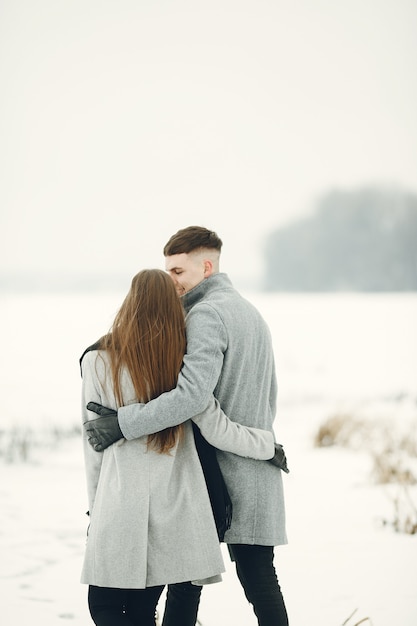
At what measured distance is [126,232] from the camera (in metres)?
7.33

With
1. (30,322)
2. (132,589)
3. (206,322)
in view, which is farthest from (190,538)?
(30,322)

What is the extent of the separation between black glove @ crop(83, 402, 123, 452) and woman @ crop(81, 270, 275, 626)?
2 centimetres

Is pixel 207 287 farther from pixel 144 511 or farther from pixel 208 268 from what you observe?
pixel 144 511

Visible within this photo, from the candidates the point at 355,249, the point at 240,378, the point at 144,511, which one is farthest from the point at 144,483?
the point at 355,249

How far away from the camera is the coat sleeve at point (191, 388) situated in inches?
46.8

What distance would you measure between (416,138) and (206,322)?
6410 mm

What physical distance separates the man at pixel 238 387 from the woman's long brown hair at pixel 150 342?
0.12 feet

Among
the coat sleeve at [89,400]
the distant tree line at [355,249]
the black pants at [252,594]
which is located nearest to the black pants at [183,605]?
the black pants at [252,594]

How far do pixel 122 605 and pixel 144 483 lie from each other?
247 millimetres

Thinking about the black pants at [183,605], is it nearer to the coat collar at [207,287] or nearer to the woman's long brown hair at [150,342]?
the woman's long brown hair at [150,342]

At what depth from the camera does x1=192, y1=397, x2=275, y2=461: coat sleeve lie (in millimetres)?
1270

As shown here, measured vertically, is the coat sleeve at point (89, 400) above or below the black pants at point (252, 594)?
above

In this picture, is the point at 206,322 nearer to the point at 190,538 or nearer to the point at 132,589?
the point at 190,538

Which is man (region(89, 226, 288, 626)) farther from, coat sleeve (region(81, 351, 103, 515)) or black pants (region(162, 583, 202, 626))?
coat sleeve (region(81, 351, 103, 515))
